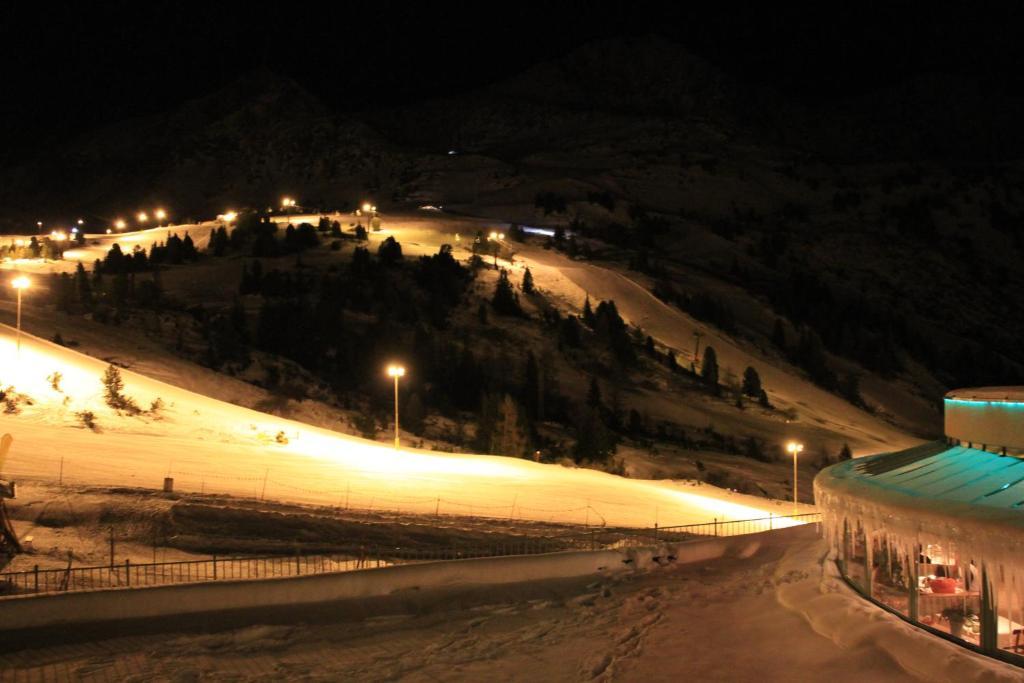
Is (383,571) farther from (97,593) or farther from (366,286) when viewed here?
(366,286)

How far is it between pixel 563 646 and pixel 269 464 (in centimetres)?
1509

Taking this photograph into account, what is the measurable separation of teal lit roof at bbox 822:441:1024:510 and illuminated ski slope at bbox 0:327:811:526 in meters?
11.6

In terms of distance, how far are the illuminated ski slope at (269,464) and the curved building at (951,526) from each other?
39.5 feet

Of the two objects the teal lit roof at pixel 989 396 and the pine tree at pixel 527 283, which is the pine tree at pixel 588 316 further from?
the teal lit roof at pixel 989 396

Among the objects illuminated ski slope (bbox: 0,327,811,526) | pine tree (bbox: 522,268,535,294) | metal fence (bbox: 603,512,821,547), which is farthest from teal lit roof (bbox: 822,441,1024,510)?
pine tree (bbox: 522,268,535,294)

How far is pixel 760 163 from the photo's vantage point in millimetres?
145625

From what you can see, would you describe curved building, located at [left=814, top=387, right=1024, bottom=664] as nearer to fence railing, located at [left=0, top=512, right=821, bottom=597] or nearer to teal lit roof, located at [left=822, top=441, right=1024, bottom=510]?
teal lit roof, located at [left=822, top=441, right=1024, bottom=510]

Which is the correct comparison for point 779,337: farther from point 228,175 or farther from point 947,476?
point 228,175

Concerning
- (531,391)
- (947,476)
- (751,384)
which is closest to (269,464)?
(947,476)

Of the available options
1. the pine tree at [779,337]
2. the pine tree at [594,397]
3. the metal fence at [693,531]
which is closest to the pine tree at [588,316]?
the pine tree at [594,397]

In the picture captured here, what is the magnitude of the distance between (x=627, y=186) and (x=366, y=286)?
75461 millimetres

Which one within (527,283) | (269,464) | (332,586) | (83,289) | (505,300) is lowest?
(332,586)

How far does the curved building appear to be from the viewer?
9727 mm

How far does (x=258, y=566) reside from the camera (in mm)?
15969
